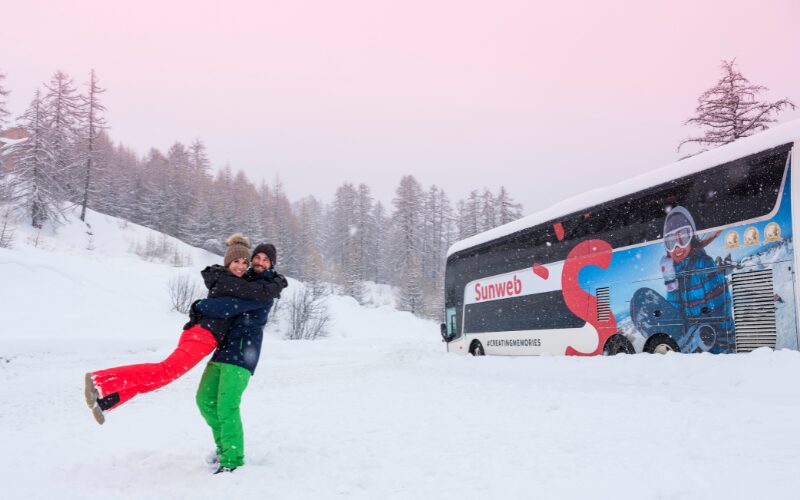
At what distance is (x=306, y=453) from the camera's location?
428cm

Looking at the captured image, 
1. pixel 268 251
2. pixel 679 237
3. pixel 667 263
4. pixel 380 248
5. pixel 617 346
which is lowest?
pixel 617 346

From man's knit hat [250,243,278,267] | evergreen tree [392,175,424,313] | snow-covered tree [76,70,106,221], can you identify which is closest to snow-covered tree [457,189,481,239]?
evergreen tree [392,175,424,313]

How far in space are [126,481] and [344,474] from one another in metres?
1.67

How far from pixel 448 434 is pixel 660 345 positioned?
585 centimetres

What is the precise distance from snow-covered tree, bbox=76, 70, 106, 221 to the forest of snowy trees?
0.33ft

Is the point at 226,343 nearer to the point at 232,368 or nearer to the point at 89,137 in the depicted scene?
the point at 232,368

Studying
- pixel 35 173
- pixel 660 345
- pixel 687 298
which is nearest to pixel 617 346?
pixel 660 345

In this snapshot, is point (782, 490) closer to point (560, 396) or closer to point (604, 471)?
point (604, 471)

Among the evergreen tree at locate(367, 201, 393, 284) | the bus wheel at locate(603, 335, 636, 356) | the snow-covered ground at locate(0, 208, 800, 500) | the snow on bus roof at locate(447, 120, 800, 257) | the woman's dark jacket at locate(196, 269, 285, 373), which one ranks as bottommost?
the snow-covered ground at locate(0, 208, 800, 500)

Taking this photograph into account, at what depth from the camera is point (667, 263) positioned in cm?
859

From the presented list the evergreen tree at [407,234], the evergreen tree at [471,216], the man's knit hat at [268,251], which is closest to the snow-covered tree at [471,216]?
the evergreen tree at [471,216]

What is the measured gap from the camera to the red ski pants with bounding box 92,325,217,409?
3.47 metres

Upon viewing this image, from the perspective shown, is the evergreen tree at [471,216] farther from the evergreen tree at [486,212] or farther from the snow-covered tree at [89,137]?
the snow-covered tree at [89,137]

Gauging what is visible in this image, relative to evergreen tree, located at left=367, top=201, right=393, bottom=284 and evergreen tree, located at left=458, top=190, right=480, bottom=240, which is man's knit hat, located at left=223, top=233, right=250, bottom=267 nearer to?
evergreen tree, located at left=458, top=190, right=480, bottom=240
